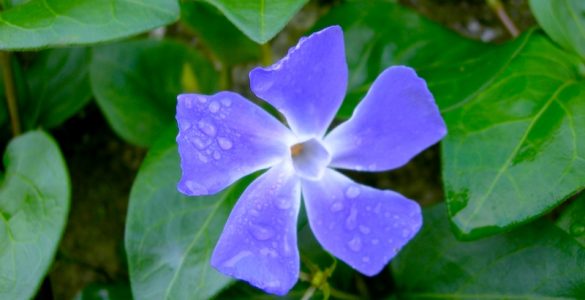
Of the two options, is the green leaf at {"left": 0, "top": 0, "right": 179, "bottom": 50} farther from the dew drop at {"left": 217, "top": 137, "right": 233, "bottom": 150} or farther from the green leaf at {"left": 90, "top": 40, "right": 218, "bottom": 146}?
the green leaf at {"left": 90, "top": 40, "right": 218, "bottom": 146}

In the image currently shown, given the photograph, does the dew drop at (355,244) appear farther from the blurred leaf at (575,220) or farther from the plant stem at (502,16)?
the plant stem at (502,16)

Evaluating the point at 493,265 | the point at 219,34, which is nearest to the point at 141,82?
the point at 219,34

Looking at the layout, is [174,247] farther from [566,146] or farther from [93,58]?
[566,146]

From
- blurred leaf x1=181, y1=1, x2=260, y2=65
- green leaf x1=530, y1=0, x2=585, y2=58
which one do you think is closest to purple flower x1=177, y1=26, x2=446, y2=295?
green leaf x1=530, y1=0, x2=585, y2=58

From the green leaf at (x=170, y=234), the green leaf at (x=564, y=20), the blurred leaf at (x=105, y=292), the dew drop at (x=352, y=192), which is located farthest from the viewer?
the blurred leaf at (x=105, y=292)

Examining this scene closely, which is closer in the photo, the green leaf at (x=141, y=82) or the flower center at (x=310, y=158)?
the flower center at (x=310, y=158)

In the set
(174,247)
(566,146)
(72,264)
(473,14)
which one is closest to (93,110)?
(72,264)

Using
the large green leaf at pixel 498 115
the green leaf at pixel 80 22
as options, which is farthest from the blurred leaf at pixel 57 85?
the large green leaf at pixel 498 115
